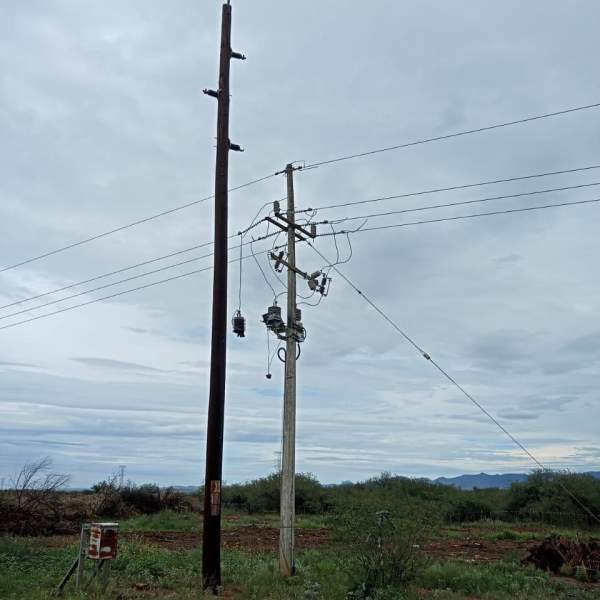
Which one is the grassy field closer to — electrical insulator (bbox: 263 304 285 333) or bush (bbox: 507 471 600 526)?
electrical insulator (bbox: 263 304 285 333)

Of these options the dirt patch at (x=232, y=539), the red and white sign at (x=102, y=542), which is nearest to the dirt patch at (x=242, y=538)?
the dirt patch at (x=232, y=539)

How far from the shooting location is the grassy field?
12.1 metres

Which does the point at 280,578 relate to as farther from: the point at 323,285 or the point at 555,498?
the point at 555,498

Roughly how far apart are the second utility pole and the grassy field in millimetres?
519

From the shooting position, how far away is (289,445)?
15.0m

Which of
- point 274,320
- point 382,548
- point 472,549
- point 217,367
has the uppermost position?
point 274,320

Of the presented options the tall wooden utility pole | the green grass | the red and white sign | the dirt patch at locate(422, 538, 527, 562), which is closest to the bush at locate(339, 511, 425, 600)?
the green grass

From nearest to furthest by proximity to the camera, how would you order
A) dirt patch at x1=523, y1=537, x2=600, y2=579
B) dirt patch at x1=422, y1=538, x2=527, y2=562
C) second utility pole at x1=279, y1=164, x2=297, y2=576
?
second utility pole at x1=279, y1=164, x2=297, y2=576 → dirt patch at x1=523, y1=537, x2=600, y2=579 → dirt patch at x1=422, y1=538, x2=527, y2=562

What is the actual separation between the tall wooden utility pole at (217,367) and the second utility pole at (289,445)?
189cm

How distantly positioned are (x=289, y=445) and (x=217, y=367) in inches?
107

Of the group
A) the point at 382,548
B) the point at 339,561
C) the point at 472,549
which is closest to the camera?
the point at 382,548

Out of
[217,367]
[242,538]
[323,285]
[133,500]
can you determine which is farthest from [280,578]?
[133,500]

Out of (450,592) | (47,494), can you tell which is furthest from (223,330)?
(47,494)

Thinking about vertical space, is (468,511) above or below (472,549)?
above
